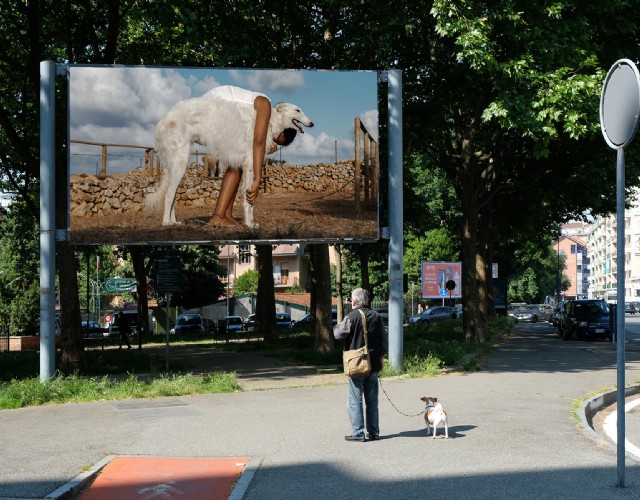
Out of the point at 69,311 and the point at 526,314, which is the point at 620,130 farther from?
the point at 526,314

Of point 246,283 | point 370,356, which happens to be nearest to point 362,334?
point 370,356

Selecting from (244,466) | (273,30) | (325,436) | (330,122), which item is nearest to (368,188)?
(330,122)

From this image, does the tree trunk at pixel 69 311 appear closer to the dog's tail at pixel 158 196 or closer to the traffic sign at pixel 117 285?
the dog's tail at pixel 158 196

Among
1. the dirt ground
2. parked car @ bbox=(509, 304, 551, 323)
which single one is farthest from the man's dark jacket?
parked car @ bbox=(509, 304, 551, 323)

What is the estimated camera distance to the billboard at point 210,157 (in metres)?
17.6

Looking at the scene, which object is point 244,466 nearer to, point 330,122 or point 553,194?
point 330,122

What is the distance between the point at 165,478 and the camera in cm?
776

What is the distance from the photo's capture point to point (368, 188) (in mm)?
18781

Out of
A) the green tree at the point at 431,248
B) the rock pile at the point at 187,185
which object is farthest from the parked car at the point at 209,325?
the rock pile at the point at 187,185

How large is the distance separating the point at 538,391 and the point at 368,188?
20.3ft

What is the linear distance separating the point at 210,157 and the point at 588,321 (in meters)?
23.2

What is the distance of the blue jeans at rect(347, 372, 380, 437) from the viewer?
960cm

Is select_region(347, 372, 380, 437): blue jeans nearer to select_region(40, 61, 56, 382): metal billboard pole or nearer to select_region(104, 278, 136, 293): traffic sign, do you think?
select_region(40, 61, 56, 382): metal billboard pole

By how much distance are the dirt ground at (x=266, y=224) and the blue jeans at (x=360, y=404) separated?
28.1 feet
